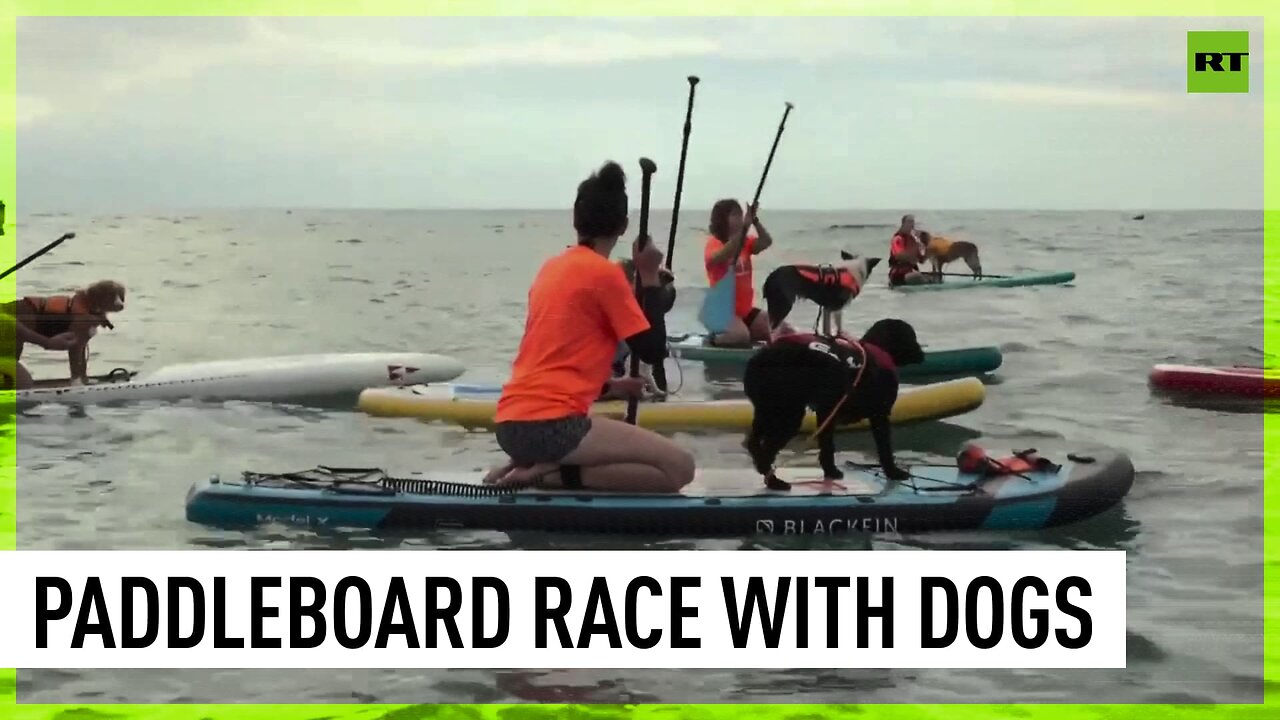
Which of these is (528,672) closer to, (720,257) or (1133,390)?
(720,257)

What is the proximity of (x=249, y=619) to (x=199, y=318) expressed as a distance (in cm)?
1442

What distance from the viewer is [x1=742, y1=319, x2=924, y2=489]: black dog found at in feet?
20.4

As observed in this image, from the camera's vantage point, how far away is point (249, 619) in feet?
16.1

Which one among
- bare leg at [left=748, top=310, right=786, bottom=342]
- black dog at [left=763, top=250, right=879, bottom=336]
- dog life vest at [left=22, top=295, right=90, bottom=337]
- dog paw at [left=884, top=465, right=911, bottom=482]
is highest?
black dog at [left=763, top=250, right=879, bottom=336]

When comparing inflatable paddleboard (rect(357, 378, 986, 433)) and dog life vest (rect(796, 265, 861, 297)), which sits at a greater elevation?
dog life vest (rect(796, 265, 861, 297))

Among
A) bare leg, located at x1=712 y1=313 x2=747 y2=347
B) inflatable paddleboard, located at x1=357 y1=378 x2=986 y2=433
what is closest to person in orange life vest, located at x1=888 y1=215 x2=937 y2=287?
bare leg, located at x1=712 y1=313 x2=747 y2=347

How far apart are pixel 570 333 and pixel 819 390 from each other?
1211mm

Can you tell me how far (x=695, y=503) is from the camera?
6.03m

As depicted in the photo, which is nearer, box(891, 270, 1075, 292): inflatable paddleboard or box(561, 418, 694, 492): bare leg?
box(561, 418, 694, 492): bare leg

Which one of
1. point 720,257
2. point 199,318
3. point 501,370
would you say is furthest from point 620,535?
point 199,318

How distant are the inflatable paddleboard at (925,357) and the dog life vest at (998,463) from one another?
12.0 ft

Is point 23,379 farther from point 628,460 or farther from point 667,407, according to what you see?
point 628,460

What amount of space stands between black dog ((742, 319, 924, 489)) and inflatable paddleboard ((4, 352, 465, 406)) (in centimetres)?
420

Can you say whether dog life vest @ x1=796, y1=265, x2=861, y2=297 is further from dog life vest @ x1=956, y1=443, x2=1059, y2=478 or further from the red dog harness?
dog life vest @ x1=956, y1=443, x2=1059, y2=478
